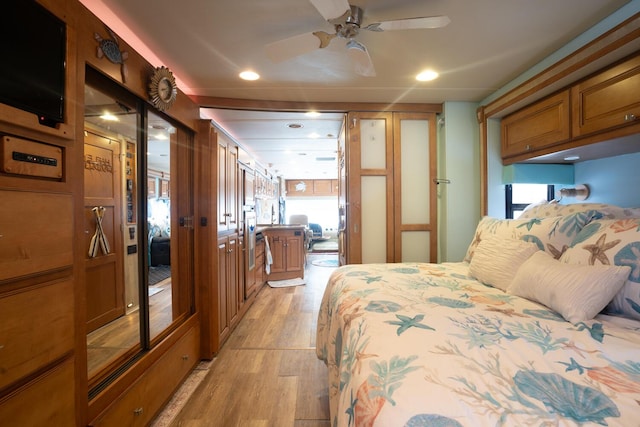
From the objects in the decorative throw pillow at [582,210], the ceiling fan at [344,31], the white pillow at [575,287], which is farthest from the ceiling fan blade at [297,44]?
the decorative throw pillow at [582,210]

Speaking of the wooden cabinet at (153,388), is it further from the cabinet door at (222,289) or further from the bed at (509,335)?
the bed at (509,335)

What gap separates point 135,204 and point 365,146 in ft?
6.67

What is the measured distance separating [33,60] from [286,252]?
4.04 meters

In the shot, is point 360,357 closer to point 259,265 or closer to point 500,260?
point 500,260

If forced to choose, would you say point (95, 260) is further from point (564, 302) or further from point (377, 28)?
point (564, 302)

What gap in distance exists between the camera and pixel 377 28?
1355 millimetres

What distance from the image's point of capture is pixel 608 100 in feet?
4.90

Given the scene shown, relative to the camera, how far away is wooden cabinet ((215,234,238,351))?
2416 millimetres

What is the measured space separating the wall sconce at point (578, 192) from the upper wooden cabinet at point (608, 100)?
677 mm

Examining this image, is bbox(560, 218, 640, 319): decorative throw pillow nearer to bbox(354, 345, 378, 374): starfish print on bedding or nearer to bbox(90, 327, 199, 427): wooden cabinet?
bbox(354, 345, 378, 374): starfish print on bedding

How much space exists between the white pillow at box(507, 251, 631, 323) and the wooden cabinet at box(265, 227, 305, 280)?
3.79 meters

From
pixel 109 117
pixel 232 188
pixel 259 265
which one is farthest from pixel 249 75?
pixel 259 265

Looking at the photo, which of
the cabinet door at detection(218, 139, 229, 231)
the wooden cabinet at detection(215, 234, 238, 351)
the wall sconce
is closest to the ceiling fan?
the cabinet door at detection(218, 139, 229, 231)

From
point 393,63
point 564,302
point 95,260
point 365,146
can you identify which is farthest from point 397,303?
point 365,146
